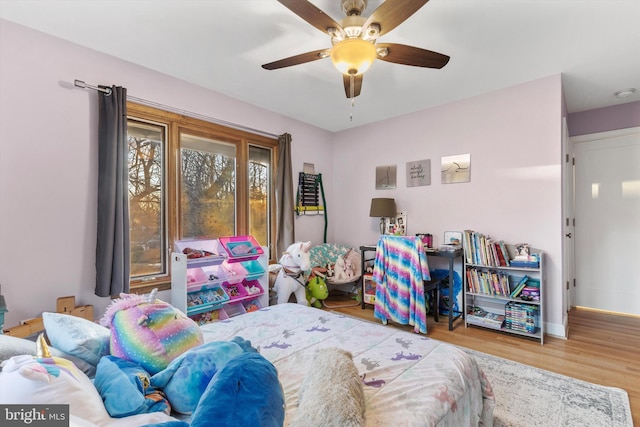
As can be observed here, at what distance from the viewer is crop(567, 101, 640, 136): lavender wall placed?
3.41 metres

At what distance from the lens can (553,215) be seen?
2.88 metres

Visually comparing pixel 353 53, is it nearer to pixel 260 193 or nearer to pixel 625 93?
pixel 260 193

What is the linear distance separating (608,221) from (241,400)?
4.67 metres

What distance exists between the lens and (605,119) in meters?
3.58

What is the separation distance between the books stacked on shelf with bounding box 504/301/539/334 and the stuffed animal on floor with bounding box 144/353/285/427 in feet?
9.54

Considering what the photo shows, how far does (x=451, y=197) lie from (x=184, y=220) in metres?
3.07

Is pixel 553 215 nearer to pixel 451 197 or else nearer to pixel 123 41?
pixel 451 197

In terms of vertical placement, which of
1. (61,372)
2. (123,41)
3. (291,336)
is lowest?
(291,336)

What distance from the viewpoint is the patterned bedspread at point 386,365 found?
1102 millimetres

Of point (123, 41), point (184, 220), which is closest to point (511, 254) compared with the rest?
point (184, 220)

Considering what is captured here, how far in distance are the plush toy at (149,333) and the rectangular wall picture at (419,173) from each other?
10.5 ft

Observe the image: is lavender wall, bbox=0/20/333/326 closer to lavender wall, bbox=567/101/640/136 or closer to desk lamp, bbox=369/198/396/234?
desk lamp, bbox=369/198/396/234

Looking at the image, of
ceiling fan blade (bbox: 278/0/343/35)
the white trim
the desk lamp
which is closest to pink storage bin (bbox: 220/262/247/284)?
the desk lamp

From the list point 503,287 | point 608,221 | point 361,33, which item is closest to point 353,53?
point 361,33
